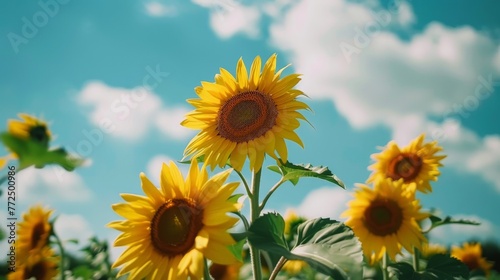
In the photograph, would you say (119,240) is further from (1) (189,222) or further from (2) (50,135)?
(2) (50,135)

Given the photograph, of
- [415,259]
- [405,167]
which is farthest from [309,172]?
[405,167]

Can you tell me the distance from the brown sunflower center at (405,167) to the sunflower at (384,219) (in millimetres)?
750

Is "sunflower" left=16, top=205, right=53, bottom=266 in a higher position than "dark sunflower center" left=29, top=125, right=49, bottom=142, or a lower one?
lower

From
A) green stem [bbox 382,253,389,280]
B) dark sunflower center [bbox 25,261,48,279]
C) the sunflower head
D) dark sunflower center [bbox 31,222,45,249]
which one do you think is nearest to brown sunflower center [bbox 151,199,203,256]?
the sunflower head

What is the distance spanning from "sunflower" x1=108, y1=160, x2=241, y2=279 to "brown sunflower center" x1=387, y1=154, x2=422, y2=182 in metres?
3.74

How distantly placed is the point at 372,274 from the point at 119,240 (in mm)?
3601

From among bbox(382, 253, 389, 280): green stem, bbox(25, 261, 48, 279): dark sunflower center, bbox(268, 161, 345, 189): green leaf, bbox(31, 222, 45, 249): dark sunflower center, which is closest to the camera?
bbox(268, 161, 345, 189): green leaf

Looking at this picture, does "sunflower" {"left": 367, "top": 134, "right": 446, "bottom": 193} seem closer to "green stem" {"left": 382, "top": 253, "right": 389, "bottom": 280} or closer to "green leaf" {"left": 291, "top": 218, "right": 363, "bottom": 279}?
"green stem" {"left": 382, "top": 253, "right": 389, "bottom": 280}

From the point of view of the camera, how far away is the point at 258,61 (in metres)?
3.13

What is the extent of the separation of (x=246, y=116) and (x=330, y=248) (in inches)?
43.8

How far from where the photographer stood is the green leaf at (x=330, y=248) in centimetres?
213

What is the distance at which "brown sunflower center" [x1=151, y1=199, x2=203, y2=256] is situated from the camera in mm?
2531

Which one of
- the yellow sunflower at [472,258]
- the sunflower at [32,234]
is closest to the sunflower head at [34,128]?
the sunflower at [32,234]

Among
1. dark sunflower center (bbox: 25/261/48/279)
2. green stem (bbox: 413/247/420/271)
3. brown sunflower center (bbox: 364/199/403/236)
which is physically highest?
brown sunflower center (bbox: 364/199/403/236)
